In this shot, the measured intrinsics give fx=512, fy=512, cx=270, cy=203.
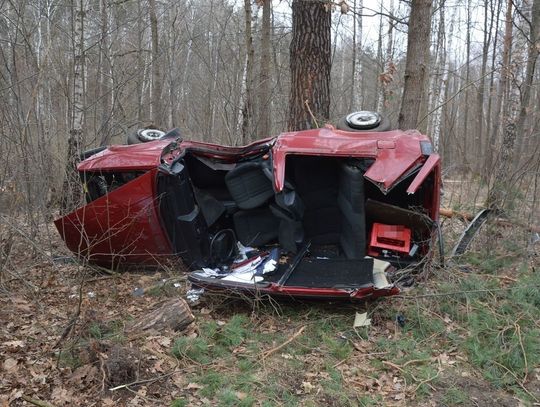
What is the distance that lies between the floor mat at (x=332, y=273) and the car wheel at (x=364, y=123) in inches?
56.2

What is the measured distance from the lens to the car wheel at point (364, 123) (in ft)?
18.2

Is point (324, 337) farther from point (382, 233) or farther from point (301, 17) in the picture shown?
point (301, 17)

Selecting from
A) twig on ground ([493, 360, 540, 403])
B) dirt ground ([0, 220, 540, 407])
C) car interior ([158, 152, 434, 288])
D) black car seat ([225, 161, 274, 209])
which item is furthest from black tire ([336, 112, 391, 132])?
twig on ground ([493, 360, 540, 403])

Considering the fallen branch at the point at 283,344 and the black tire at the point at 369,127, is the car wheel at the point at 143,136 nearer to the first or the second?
the black tire at the point at 369,127

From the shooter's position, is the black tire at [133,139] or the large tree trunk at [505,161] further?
the large tree trunk at [505,161]

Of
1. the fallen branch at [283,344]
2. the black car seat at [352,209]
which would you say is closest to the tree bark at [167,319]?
the fallen branch at [283,344]

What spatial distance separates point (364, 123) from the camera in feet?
18.3

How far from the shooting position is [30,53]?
248 inches

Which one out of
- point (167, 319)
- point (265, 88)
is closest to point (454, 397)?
point (167, 319)

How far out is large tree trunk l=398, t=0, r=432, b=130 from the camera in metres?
7.11

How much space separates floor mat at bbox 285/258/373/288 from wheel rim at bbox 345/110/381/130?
1457mm

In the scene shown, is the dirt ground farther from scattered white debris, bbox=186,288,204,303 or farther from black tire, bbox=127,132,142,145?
black tire, bbox=127,132,142,145

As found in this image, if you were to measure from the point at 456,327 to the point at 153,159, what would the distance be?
3.29 meters

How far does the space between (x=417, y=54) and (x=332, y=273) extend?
3738mm
